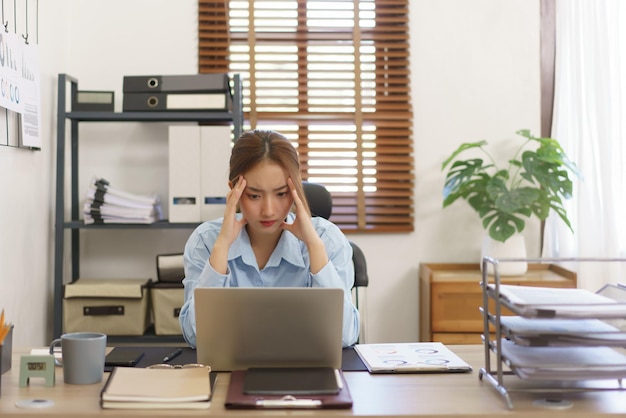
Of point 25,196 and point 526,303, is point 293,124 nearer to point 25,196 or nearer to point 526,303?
point 25,196

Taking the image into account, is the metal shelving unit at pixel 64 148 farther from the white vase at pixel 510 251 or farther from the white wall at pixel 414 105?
the white vase at pixel 510 251

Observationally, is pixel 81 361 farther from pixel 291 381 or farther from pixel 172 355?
pixel 291 381

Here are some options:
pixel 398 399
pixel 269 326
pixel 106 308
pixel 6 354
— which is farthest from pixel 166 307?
pixel 398 399

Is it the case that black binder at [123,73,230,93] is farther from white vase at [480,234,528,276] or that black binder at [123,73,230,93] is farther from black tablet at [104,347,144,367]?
black tablet at [104,347,144,367]

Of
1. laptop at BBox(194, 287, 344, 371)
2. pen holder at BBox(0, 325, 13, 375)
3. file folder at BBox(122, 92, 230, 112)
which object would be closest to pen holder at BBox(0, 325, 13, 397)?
pen holder at BBox(0, 325, 13, 375)

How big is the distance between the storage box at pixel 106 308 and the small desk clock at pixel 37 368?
1.91 m

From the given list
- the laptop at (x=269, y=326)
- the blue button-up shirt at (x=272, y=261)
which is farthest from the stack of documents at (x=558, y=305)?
the blue button-up shirt at (x=272, y=261)

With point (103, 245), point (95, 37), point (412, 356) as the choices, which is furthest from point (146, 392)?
point (95, 37)

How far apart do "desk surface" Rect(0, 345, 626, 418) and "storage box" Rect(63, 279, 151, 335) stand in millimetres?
1790

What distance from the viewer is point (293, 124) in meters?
3.99

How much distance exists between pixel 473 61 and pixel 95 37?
6.24ft

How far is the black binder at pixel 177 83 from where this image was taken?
3.57 meters

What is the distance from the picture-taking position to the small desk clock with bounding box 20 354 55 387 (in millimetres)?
1646

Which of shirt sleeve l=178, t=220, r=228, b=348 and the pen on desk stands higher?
shirt sleeve l=178, t=220, r=228, b=348
